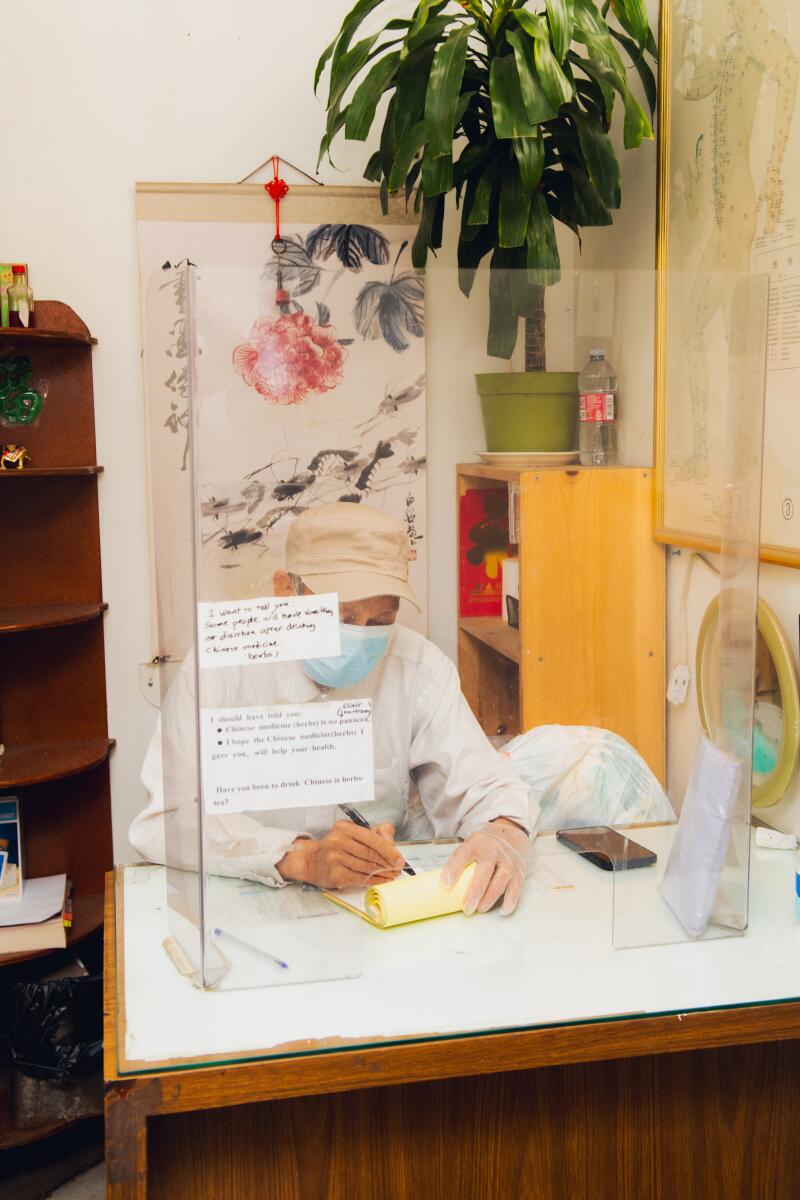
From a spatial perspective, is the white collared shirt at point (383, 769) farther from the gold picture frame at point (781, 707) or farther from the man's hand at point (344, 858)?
the gold picture frame at point (781, 707)

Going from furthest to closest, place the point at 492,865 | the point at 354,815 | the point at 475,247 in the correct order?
1. the point at 475,247
2. the point at 492,865
3. the point at 354,815

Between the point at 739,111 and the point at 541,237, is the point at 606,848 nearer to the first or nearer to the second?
the point at 541,237

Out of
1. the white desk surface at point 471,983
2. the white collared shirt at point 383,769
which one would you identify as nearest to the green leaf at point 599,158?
Answer: the white collared shirt at point 383,769

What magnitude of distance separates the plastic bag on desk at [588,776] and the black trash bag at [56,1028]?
4.39 ft

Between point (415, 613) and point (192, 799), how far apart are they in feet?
1.10

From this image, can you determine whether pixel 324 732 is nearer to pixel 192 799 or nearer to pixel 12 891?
pixel 192 799

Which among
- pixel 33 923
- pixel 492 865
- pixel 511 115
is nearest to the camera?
pixel 492 865

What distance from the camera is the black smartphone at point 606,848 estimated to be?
1.42 m

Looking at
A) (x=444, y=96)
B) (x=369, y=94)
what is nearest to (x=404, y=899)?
(x=444, y=96)

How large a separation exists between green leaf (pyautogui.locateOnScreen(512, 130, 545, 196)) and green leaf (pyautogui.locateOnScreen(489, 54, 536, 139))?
0.03m

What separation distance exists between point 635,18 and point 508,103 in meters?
0.31

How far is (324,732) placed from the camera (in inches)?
48.0

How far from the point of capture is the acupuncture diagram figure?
1.68 meters

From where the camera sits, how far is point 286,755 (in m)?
1.21
